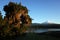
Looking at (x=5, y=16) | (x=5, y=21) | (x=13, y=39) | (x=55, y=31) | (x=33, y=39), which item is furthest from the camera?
(x=5, y=16)

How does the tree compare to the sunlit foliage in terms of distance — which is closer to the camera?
the sunlit foliage

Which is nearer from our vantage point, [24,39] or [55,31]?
→ [55,31]

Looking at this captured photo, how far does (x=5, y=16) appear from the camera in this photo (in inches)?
910

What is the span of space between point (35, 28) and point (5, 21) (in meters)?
4.39

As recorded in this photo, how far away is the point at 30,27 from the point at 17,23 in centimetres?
203

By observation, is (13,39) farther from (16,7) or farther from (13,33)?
(16,7)

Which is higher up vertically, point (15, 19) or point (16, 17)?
point (16, 17)

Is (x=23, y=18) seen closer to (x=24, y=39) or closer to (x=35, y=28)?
(x=35, y=28)

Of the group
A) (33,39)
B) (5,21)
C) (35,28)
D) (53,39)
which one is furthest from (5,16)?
(53,39)

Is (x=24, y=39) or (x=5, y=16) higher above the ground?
(x=5, y=16)

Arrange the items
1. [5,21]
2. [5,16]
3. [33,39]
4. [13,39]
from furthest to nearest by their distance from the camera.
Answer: [5,16] → [5,21] → [13,39] → [33,39]

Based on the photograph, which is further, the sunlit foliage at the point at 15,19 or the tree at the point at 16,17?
the tree at the point at 16,17

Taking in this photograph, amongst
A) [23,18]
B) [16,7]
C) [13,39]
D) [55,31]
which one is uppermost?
[16,7]

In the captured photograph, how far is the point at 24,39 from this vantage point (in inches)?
773
